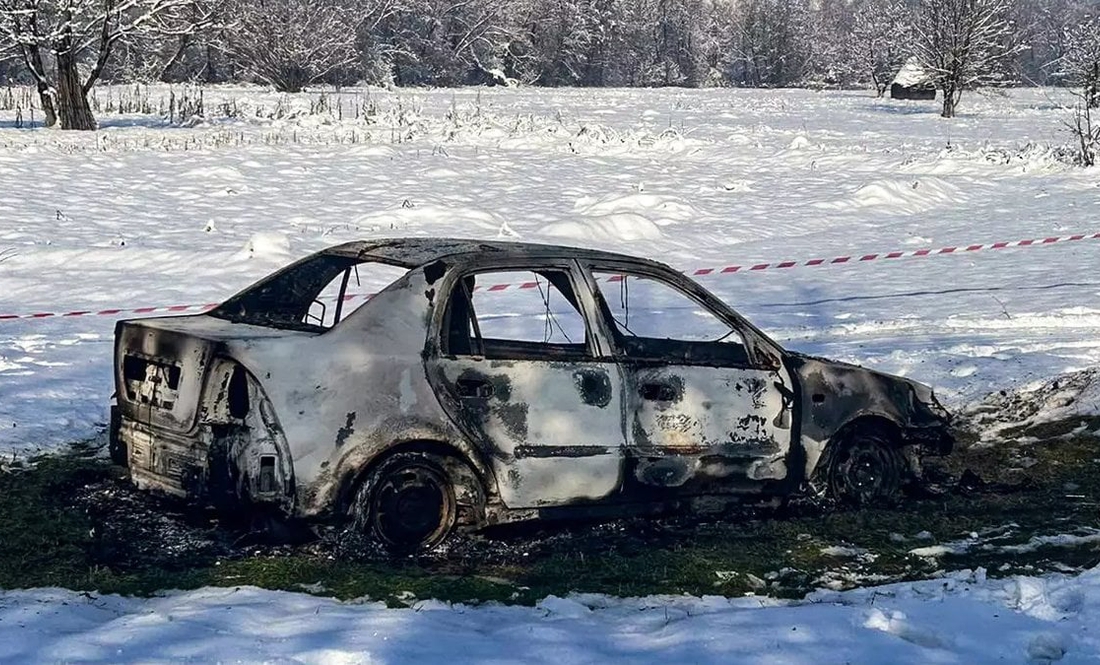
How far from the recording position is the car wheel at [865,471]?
6914 mm

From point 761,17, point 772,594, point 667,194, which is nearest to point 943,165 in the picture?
point 667,194

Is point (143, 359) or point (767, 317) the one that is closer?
point (143, 359)

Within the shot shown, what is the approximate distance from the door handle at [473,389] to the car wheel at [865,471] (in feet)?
7.08

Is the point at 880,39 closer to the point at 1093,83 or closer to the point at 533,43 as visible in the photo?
the point at 533,43

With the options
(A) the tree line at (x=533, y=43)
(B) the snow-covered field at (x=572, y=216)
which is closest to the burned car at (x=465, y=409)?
(B) the snow-covered field at (x=572, y=216)

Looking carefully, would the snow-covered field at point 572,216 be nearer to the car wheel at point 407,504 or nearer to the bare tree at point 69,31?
the bare tree at point 69,31

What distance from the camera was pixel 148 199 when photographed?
64.7ft

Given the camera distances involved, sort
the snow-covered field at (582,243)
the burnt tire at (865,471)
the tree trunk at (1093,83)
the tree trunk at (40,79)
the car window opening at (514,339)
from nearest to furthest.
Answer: the snow-covered field at (582,243) < the car window opening at (514,339) < the burnt tire at (865,471) < the tree trunk at (40,79) < the tree trunk at (1093,83)

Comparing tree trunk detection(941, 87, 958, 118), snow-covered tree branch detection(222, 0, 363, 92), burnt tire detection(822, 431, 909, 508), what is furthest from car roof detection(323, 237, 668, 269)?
snow-covered tree branch detection(222, 0, 363, 92)

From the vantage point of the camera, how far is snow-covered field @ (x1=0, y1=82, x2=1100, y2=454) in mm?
10891

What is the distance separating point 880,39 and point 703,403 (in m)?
88.0

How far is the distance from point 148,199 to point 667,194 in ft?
29.7

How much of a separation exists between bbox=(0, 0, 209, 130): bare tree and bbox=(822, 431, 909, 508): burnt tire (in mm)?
23562

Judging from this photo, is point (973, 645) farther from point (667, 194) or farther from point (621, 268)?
point (667, 194)
